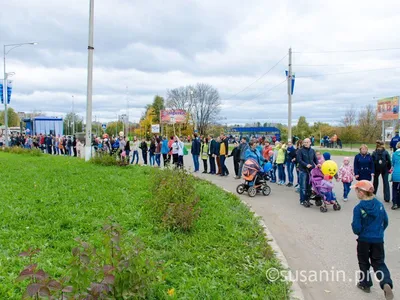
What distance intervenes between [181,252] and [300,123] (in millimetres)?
76876

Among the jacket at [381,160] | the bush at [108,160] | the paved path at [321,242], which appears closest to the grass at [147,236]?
the paved path at [321,242]

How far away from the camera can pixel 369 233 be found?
4520mm

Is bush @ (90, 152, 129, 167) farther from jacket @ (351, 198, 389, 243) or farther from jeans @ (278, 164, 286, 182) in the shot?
jacket @ (351, 198, 389, 243)

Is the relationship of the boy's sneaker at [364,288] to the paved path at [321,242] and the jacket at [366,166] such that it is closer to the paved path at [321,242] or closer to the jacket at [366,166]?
the paved path at [321,242]

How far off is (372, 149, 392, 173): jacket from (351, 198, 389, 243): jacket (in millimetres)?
6406

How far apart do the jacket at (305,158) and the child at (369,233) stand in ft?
16.9

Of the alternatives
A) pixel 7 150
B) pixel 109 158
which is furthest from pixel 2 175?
pixel 7 150

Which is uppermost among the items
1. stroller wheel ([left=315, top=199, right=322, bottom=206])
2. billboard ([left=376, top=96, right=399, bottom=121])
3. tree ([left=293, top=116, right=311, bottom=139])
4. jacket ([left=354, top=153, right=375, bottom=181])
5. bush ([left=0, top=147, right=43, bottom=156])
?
billboard ([left=376, top=96, right=399, bottom=121])

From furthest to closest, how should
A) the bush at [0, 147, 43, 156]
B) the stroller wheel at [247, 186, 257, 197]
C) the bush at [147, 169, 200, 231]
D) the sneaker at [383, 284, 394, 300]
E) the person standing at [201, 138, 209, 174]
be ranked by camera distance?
the bush at [0, 147, 43, 156] < the person standing at [201, 138, 209, 174] < the stroller wheel at [247, 186, 257, 197] < the bush at [147, 169, 200, 231] < the sneaker at [383, 284, 394, 300]

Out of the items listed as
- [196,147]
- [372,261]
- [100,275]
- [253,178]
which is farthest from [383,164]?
[100,275]

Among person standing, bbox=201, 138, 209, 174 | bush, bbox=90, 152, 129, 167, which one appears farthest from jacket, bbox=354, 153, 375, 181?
bush, bbox=90, 152, 129, 167

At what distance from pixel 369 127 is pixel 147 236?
192 feet

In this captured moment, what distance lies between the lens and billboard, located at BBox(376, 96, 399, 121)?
44.9m

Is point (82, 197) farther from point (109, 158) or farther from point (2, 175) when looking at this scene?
point (109, 158)
